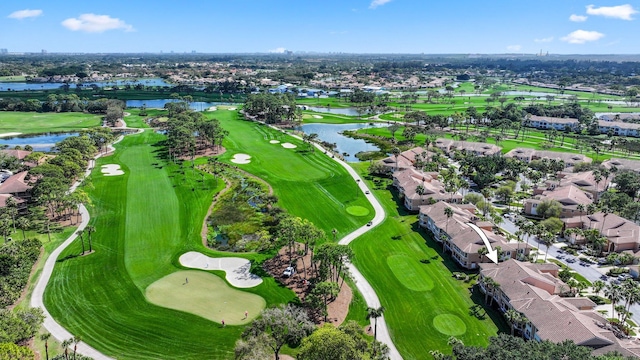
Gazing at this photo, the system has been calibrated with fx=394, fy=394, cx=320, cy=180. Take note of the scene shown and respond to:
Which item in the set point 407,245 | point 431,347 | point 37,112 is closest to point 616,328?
point 431,347

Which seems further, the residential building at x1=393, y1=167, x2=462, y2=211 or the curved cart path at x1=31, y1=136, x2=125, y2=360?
the residential building at x1=393, y1=167, x2=462, y2=211

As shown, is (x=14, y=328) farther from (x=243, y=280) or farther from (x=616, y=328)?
(x=616, y=328)

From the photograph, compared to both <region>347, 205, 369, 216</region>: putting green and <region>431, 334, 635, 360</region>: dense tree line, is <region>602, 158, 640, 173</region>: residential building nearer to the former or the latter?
<region>347, 205, 369, 216</region>: putting green

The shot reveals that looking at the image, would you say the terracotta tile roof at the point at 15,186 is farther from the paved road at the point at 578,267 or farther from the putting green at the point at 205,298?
the paved road at the point at 578,267

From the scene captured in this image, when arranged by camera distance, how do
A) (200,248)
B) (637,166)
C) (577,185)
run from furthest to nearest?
1. (637,166)
2. (577,185)
3. (200,248)

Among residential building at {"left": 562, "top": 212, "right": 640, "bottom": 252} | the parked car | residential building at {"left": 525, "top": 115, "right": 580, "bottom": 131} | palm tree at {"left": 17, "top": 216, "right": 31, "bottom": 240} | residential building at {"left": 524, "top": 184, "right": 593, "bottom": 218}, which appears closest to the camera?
the parked car

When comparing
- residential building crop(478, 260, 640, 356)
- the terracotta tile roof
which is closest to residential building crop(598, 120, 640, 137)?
residential building crop(478, 260, 640, 356)

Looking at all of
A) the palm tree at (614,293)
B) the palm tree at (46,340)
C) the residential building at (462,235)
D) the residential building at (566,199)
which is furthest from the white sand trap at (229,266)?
the residential building at (566,199)
